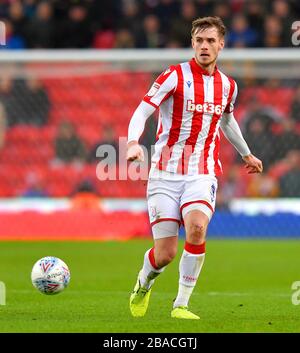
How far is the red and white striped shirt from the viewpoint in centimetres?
825

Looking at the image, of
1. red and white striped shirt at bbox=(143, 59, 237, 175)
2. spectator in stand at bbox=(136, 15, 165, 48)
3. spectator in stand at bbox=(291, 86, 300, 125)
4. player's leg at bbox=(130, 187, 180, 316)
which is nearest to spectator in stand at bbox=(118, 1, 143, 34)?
spectator in stand at bbox=(136, 15, 165, 48)

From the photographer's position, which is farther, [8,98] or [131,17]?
[131,17]

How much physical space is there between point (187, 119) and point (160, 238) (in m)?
0.97

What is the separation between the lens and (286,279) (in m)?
11.9

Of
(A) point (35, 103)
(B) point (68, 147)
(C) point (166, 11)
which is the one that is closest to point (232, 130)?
(B) point (68, 147)

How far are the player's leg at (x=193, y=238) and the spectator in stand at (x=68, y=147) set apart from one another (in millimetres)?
9974

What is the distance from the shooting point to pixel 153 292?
1054 cm

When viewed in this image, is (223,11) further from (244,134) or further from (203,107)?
(203,107)

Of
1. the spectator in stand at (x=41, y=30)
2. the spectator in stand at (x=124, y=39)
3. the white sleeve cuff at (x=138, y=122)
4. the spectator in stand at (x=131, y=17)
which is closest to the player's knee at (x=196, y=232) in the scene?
the white sleeve cuff at (x=138, y=122)

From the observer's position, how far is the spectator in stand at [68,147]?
18.0 meters

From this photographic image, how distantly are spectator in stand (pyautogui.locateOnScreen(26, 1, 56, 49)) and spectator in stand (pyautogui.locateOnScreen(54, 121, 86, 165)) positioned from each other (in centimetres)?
251

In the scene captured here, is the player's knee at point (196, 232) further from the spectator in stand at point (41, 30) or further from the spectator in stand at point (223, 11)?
the spectator in stand at point (41, 30)

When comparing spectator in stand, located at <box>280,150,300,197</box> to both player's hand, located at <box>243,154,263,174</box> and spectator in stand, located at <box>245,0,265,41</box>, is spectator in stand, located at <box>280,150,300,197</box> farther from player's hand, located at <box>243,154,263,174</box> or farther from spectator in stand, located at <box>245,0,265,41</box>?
player's hand, located at <box>243,154,263,174</box>

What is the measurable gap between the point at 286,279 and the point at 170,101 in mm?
4208
